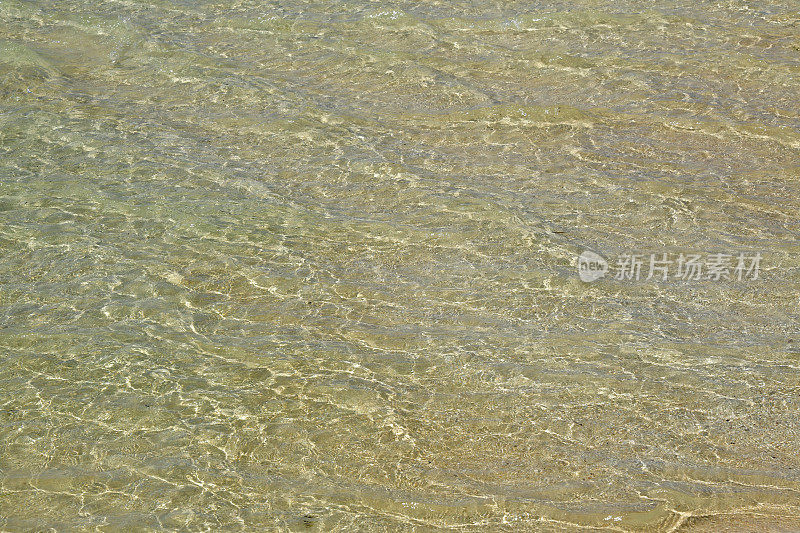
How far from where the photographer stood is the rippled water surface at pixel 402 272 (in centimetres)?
418

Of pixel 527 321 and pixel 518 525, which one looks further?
pixel 527 321

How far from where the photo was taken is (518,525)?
3.90 metres

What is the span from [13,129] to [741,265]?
6.05 metres

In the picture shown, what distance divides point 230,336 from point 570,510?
2.30 m

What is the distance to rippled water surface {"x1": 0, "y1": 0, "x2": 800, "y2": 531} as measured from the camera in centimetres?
418

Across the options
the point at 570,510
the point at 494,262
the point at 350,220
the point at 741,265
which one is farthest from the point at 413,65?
the point at 570,510

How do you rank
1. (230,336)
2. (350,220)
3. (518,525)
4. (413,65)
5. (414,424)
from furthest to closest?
(413,65) < (350,220) < (230,336) < (414,424) < (518,525)

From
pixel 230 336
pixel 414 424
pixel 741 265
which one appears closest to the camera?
pixel 414 424

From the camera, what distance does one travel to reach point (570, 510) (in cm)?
396

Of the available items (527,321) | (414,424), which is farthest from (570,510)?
(527,321)

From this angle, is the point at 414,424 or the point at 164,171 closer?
the point at 414,424

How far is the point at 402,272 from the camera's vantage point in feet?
19.0

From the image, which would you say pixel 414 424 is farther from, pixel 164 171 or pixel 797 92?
Result: pixel 797 92

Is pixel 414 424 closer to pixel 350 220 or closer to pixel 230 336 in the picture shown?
pixel 230 336
